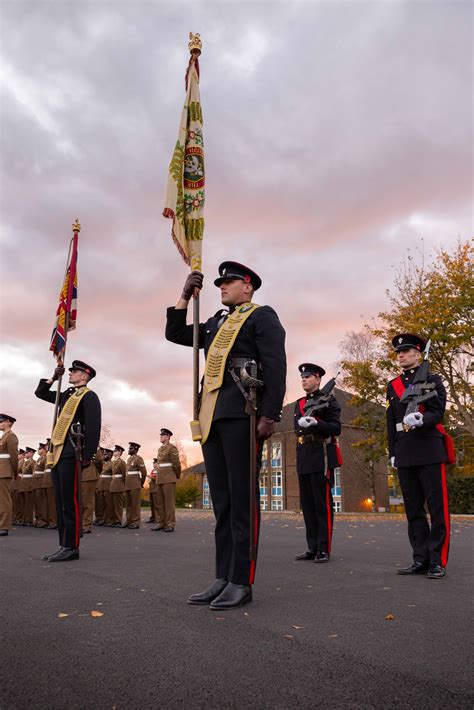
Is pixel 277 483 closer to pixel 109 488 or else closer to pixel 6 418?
pixel 109 488

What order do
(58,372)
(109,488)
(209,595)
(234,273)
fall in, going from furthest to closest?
(109,488) < (58,372) < (234,273) < (209,595)

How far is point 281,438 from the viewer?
57.7 metres

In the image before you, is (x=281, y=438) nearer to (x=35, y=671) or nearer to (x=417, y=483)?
(x=417, y=483)

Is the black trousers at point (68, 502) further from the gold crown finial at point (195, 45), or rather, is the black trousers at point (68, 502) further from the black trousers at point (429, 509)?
the gold crown finial at point (195, 45)

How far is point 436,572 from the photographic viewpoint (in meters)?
5.38

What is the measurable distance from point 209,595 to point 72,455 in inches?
139

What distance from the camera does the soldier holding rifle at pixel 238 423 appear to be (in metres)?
4.14

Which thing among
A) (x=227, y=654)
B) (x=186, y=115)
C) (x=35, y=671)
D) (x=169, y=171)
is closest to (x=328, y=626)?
(x=227, y=654)

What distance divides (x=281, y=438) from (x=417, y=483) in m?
52.3

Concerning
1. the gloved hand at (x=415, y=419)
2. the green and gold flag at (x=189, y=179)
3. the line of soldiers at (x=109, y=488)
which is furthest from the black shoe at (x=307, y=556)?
the line of soldiers at (x=109, y=488)

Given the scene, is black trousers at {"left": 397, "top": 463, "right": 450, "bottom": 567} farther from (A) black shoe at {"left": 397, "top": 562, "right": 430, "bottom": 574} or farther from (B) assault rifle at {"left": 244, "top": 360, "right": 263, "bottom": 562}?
(B) assault rifle at {"left": 244, "top": 360, "right": 263, "bottom": 562}

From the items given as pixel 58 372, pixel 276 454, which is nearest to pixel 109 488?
pixel 58 372

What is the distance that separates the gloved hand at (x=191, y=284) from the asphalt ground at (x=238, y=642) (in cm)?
229

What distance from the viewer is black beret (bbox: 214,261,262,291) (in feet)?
15.2
